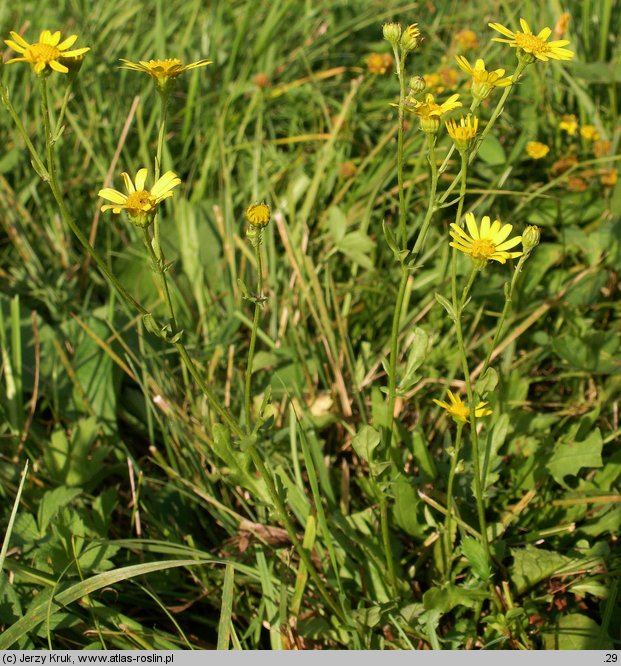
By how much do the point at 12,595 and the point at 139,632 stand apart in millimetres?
255

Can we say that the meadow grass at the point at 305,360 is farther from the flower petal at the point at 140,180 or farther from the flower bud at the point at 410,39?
the flower bud at the point at 410,39

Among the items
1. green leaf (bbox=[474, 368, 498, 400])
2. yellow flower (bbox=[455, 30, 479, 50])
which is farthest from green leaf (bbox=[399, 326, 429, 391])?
yellow flower (bbox=[455, 30, 479, 50])

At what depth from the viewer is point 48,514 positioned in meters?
1.54

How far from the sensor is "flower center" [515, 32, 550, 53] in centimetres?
119

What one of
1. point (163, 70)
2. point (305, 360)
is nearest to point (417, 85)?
point (163, 70)

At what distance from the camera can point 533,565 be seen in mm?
1481

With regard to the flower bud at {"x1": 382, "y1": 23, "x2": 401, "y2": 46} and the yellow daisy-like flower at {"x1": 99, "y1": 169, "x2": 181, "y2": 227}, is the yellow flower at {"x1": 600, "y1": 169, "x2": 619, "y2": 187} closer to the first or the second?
the flower bud at {"x1": 382, "y1": 23, "x2": 401, "y2": 46}

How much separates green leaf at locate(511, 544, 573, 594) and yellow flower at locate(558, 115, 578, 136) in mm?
1337

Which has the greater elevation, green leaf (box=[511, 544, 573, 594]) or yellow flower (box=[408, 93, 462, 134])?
yellow flower (box=[408, 93, 462, 134])

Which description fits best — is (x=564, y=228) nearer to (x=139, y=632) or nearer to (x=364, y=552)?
(x=364, y=552)

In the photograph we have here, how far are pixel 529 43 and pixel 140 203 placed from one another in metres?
0.68

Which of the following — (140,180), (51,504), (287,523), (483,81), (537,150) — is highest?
(483,81)

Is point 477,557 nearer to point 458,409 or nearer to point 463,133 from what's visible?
point 458,409

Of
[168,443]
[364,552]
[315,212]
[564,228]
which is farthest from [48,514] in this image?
[564,228]
